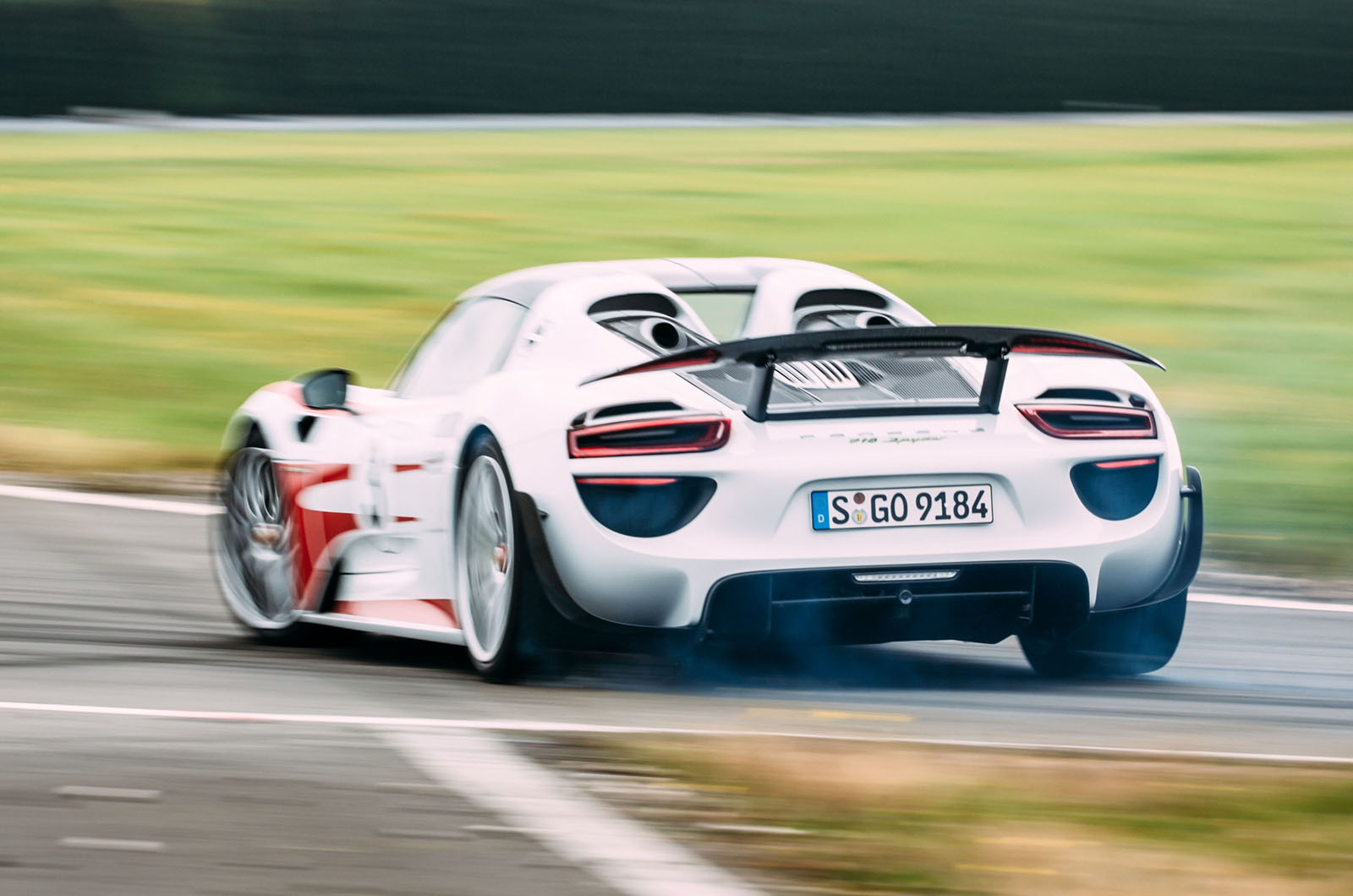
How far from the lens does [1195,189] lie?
2177cm

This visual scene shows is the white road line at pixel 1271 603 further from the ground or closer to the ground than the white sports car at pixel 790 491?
closer to the ground

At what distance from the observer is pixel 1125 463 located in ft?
18.8

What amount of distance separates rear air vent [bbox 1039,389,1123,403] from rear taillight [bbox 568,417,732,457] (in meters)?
0.86

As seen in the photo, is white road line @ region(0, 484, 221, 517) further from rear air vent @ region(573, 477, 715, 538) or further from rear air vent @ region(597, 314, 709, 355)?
rear air vent @ region(573, 477, 715, 538)

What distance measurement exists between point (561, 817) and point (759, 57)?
2684cm

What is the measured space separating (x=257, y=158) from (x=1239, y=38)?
13298mm

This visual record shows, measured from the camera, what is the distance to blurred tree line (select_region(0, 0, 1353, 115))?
96.9 ft

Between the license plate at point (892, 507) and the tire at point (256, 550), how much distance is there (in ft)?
7.25

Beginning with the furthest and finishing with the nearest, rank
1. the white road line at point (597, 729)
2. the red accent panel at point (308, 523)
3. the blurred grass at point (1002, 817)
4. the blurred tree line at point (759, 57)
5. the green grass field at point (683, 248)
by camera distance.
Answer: the blurred tree line at point (759, 57), the green grass field at point (683, 248), the red accent panel at point (308, 523), the white road line at point (597, 729), the blurred grass at point (1002, 817)

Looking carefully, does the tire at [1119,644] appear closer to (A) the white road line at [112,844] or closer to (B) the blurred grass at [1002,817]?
(B) the blurred grass at [1002,817]

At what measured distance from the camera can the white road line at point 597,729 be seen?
4848 mm

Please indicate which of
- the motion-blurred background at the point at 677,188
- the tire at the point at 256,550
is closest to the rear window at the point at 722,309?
the tire at the point at 256,550

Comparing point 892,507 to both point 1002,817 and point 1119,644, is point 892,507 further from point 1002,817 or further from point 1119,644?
point 1002,817

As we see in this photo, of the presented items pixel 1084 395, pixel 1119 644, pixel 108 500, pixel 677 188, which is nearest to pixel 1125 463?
pixel 1084 395
